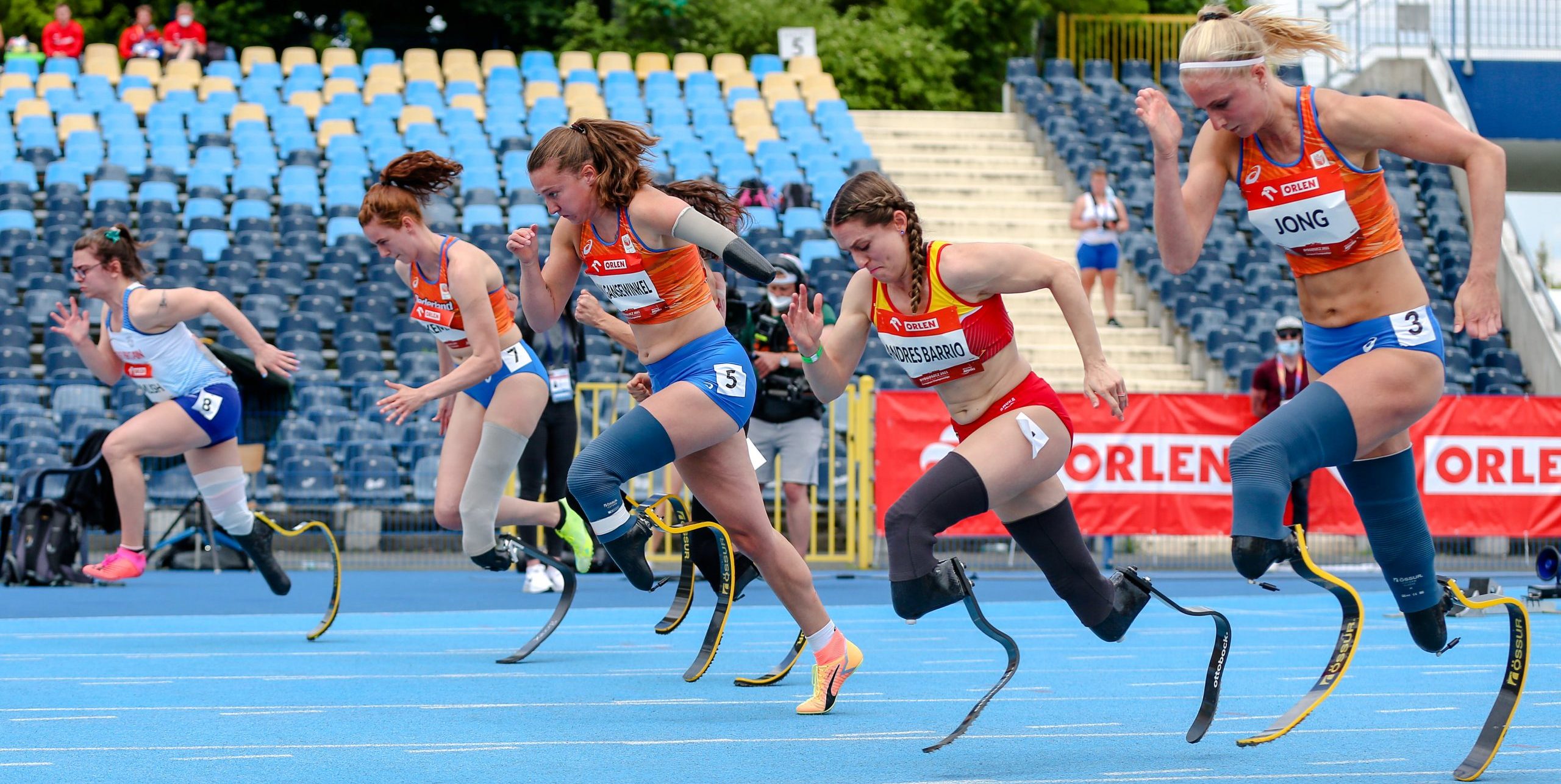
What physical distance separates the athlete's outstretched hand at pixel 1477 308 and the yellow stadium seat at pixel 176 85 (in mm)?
20115

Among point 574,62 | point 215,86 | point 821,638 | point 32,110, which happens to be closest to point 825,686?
point 821,638

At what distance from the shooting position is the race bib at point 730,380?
531cm

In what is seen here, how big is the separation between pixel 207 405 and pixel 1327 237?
5796mm

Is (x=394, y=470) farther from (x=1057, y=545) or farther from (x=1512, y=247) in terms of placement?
(x=1512, y=247)

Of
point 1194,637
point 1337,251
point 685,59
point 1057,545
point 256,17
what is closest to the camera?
point 1337,251

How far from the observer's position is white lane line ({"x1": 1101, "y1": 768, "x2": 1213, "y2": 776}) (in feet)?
13.8

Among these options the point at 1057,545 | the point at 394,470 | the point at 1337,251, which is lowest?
the point at 394,470

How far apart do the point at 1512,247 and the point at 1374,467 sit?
16.4 meters

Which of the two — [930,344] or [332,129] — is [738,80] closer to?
[332,129]

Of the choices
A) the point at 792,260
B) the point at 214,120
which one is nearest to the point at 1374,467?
the point at 792,260

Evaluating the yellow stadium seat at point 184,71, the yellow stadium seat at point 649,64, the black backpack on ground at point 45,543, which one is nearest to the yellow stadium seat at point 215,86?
the yellow stadium seat at point 184,71

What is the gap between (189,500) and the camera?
11898 mm

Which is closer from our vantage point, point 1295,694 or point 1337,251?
point 1337,251

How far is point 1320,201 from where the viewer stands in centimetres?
421
